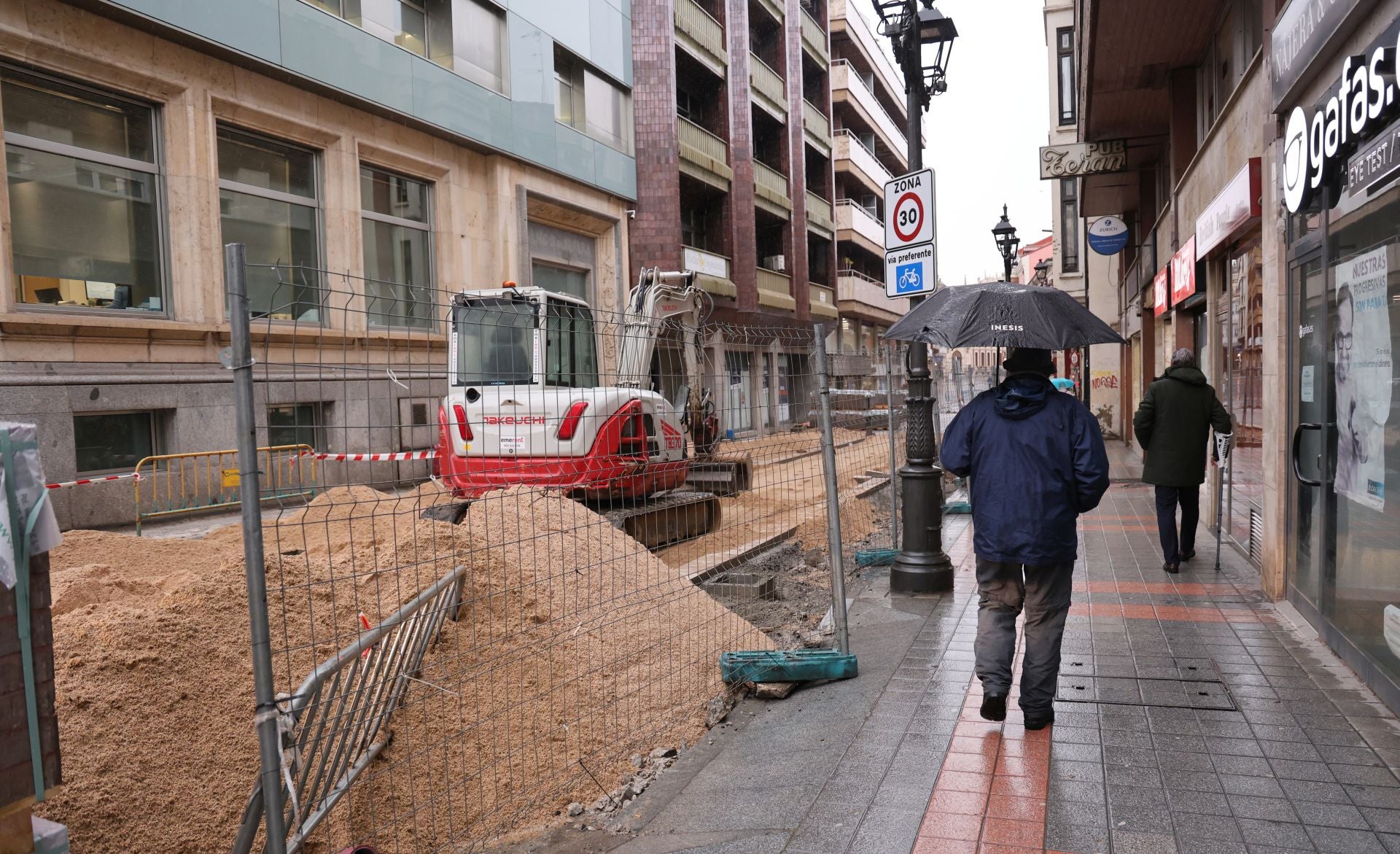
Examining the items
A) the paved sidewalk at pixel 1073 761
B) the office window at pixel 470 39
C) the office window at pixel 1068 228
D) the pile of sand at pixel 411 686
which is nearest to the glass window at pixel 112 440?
the pile of sand at pixel 411 686

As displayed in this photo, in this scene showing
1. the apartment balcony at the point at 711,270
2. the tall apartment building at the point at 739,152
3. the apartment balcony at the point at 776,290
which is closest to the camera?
the tall apartment building at the point at 739,152

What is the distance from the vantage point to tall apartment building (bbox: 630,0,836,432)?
75.1ft

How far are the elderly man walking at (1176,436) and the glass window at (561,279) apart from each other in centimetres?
1340

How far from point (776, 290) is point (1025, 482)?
90.0 ft

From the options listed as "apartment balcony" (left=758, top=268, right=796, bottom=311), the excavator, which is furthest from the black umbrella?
"apartment balcony" (left=758, top=268, right=796, bottom=311)

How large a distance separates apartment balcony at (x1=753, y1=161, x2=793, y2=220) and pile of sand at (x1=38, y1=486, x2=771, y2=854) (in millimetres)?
24835

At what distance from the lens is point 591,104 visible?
21.3m

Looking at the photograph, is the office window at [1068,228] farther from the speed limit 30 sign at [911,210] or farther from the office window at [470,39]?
the speed limit 30 sign at [911,210]

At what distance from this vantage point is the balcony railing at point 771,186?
99.0 feet

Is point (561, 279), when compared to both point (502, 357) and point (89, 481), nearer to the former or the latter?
point (89, 481)

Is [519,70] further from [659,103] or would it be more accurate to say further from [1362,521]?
[1362,521]

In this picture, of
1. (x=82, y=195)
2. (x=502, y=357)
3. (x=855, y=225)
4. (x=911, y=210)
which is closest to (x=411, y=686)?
(x=502, y=357)

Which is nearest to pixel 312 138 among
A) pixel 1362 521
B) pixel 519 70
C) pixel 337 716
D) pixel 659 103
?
pixel 519 70

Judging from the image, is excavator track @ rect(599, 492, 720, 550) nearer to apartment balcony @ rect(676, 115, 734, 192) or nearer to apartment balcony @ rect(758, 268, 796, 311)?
apartment balcony @ rect(676, 115, 734, 192)
